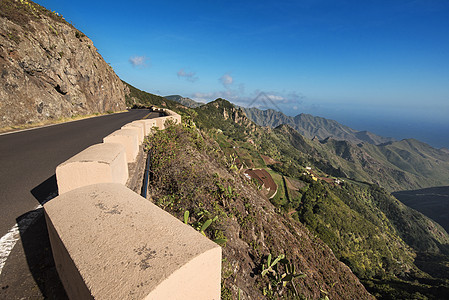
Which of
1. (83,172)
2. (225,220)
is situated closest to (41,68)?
(83,172)

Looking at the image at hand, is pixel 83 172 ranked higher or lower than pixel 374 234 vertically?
higher

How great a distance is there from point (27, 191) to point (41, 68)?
60.5ft

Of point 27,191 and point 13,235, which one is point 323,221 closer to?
point 27,191

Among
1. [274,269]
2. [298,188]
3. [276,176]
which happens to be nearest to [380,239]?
[298,188]

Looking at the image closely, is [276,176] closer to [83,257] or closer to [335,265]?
[335,265]

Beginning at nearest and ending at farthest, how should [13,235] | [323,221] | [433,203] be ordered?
[13,235]
[323,221]
[433,203]

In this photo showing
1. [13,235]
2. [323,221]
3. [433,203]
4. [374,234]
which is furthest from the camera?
[433,203]

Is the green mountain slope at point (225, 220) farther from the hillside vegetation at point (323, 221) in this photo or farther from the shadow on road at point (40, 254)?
the shadow on road at point (40, 254)

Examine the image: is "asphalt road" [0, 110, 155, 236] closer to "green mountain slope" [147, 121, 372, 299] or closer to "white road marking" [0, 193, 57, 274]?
"white road marking" [0, 193, 57, 274]

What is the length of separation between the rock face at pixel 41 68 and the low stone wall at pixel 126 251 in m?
15.4

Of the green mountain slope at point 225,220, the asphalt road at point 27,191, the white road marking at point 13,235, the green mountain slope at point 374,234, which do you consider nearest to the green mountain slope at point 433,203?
the green mountain slope at point 374,234

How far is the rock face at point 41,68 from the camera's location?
13344mm

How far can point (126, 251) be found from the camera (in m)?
1.70

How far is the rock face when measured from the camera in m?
13.3
